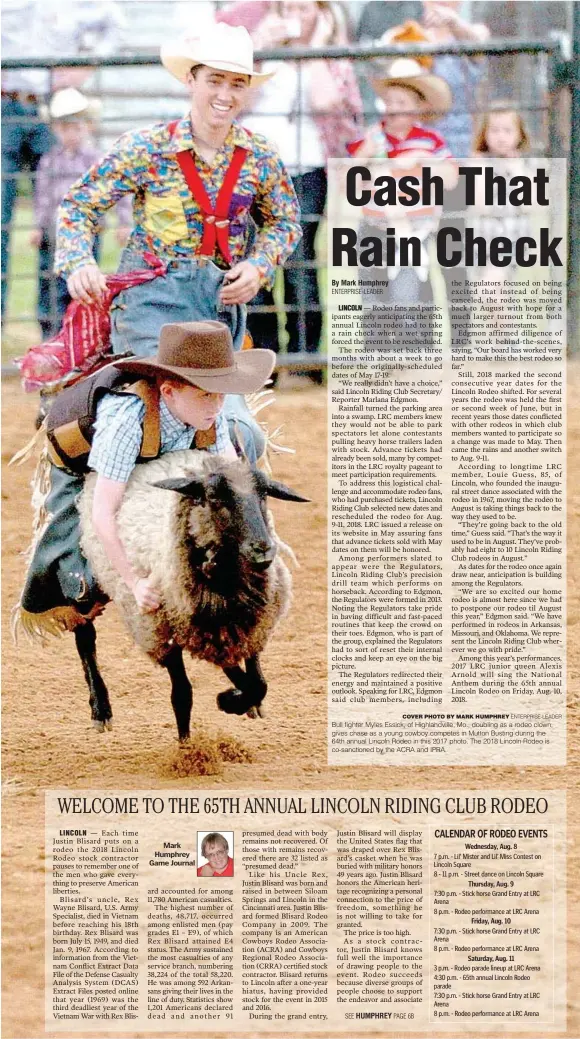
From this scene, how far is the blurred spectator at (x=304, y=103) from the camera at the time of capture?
23.1ft

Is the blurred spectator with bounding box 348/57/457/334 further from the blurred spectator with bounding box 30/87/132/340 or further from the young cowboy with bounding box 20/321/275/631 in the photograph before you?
the young cowboy with bounding box 20/321/275/631

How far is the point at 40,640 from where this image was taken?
12.8 ft

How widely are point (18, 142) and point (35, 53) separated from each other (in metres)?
0.55

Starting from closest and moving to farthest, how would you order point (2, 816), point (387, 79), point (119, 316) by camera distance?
point (2, 816), point (119, 316), point (387, 79)

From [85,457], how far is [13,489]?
2.57 m

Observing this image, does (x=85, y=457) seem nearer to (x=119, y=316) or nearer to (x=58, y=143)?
(x=119, y=316)

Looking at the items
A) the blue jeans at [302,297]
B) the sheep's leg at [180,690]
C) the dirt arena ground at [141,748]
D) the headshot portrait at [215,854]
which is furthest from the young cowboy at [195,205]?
the blue jeans at [302,297]

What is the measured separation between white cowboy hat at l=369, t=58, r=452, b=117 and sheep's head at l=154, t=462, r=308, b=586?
4055 mm

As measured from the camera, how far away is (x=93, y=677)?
12.3 ft

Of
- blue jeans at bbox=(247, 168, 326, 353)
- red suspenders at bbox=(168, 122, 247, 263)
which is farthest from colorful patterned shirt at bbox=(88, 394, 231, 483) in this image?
blue jeans at bbox=(247, 168, 326, 353)

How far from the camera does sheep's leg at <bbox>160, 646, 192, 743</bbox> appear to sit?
134 inches

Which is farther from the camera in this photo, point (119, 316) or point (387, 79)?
point (387, 79)

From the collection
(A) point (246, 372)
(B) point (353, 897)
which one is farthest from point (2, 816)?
(A) point (246, 372)

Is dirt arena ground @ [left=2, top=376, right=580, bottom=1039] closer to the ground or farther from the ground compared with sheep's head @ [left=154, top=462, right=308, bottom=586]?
closer to the ground
